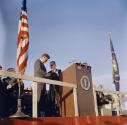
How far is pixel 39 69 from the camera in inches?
260

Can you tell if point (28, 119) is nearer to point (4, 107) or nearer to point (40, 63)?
point (4, 107)

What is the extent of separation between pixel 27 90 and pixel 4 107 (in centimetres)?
113

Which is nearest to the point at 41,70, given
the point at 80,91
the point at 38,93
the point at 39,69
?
the point at 39,69

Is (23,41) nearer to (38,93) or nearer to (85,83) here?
(38,93)

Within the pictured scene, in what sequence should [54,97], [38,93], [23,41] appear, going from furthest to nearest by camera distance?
[54,97], [23,41], [38,93]

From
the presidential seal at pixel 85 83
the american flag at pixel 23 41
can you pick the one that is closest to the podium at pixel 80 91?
the presidential seal at pixel 85 83

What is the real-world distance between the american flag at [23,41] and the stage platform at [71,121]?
3.87ft

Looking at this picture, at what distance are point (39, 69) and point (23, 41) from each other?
2.86 ft

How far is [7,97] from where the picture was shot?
613cm

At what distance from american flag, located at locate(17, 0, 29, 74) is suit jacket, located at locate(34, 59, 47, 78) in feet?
1.48

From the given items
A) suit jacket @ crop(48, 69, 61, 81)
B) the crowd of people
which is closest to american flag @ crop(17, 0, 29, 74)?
the crowd of people

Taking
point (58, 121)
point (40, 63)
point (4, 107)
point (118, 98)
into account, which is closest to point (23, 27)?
point (40, 63)

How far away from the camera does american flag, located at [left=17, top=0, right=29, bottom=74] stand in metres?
6.15

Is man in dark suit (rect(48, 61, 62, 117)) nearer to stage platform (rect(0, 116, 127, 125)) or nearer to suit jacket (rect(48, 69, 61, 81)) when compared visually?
suit jacket (rect(48, 69, 61, 81))
